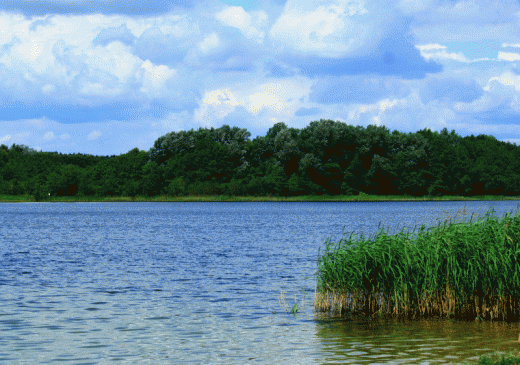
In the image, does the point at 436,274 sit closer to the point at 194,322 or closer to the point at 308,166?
the point at 194,322

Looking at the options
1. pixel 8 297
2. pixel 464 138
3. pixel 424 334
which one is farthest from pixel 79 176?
pixel 424 334

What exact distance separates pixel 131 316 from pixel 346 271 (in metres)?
7.72

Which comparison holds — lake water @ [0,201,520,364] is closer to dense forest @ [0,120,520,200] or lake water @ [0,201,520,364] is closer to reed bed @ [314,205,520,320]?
reed bed @ [314,205,520,320]

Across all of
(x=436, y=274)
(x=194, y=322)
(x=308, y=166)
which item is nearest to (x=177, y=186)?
(x=308, y=166)

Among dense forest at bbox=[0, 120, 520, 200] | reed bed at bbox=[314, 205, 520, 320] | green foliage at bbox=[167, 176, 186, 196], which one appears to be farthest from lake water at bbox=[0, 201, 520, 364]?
green foliage at bbox=[167, 176, 186, 196]

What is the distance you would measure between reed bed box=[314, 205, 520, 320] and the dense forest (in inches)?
5247

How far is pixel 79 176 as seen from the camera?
179000 mm

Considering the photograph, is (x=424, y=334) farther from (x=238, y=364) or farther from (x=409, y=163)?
(x=409, y=163)

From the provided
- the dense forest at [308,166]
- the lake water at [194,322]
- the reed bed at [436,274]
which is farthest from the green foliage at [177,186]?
the reed bed at [436,274]

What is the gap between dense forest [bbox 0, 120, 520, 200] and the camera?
156000mm

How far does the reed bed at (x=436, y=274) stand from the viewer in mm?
18531

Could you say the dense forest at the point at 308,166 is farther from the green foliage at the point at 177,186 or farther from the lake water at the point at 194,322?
the lake water at the point at 194,322

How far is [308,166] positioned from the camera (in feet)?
506

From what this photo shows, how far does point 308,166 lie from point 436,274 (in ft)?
445
